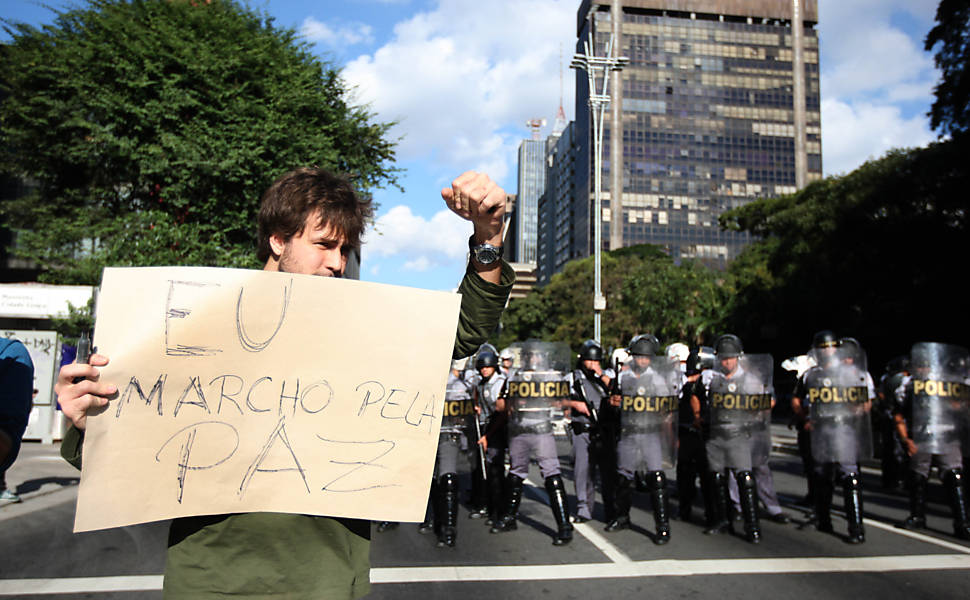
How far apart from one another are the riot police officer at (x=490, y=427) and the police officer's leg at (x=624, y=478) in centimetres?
130

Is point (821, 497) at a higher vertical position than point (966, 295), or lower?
lower

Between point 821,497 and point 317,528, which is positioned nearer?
point 317,528

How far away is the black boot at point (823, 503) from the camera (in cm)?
717

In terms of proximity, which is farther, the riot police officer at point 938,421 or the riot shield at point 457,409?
the riot shield at point 457,409

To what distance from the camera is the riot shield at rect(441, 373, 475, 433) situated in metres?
7.52

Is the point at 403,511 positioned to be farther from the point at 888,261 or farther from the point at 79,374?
the point at 888,261

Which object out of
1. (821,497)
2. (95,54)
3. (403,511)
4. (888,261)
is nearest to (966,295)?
(888,261)

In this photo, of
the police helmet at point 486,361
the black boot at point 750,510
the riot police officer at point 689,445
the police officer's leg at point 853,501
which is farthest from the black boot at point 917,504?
the police helmet at point 486,361

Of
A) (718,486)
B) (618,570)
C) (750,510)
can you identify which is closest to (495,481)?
(718,486)

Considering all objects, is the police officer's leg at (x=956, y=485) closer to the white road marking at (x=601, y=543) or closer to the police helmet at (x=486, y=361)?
the white road marking at (x=601, y=543)

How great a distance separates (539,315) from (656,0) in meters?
55.9

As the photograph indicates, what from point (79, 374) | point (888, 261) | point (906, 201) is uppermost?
point (906, 201)

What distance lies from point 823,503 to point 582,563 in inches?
117

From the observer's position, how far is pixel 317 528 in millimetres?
1725
